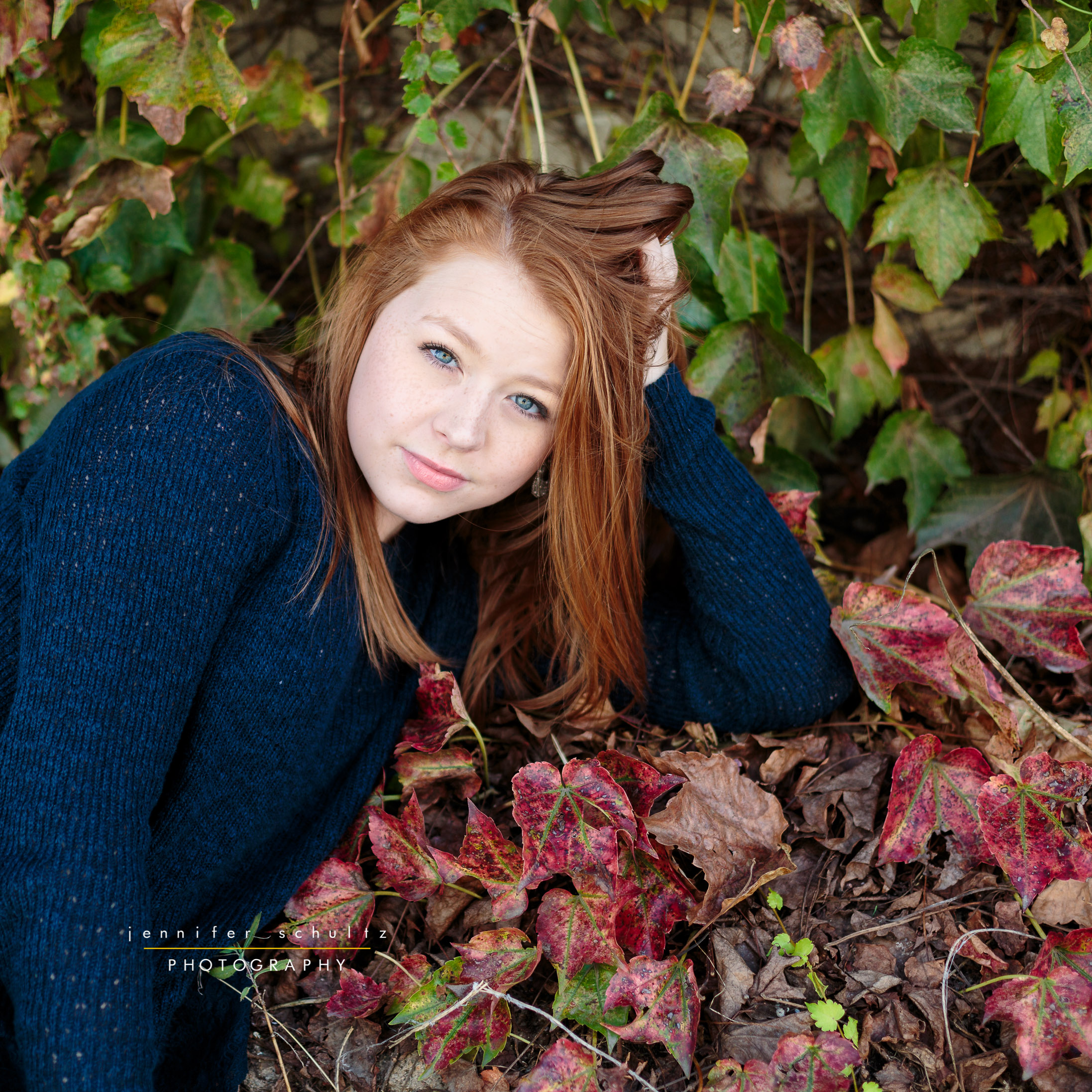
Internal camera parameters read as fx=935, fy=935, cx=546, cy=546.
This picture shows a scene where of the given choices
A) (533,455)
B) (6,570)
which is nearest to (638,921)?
(533,455)

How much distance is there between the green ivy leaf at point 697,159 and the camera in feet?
4.90

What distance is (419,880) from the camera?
4.36 feet

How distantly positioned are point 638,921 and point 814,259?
1.47 meters

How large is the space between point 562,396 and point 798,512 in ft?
1.94

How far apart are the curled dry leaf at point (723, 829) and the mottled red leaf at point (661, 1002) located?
0.29ft

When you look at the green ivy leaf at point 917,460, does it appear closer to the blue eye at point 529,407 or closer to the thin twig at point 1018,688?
the thin twig at point 1018,688

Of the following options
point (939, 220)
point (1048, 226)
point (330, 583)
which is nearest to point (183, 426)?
point (330, 583)

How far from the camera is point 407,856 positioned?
4.38 ft

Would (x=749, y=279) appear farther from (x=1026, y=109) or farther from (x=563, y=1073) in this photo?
(x=563, y=1073)

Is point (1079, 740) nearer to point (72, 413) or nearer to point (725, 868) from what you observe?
point (725, 868)

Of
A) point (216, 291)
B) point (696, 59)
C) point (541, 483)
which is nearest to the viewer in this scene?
point (541, 483)

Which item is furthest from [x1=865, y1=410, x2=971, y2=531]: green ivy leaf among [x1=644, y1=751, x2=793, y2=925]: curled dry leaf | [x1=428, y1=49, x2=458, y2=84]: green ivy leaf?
[x1=428, y1=49, x2=458, y2=84]: green ivy leaf

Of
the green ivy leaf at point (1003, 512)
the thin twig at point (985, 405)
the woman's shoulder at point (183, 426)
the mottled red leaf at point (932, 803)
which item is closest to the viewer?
the woman's shoulder at point (183, 426)

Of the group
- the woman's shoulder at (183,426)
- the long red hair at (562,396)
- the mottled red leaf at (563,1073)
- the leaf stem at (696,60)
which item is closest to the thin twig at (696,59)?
the leaf stem at (696,60)
